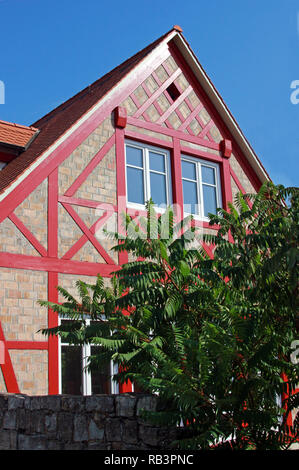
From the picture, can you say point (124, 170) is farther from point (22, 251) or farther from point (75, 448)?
point (75, 448)

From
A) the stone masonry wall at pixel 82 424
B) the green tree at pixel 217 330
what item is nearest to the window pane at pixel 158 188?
the green tree at pixel 217 330

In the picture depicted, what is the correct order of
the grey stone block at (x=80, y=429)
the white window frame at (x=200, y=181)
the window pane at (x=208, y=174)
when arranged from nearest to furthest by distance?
1. the grey stone block at (x=80, y=429)
2. the white window frame at (x=200, y=181)
3. the window pane at (x=208, y=174)

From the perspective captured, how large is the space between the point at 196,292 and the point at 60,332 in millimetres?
1903

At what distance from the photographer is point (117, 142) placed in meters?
12.2

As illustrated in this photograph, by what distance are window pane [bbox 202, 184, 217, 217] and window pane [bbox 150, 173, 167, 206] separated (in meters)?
1.20

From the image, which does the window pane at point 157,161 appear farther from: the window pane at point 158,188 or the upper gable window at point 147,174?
the window pane at point 158,188

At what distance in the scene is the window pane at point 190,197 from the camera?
13156 millimetres

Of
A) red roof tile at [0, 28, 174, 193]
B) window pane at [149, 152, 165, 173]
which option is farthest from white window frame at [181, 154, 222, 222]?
red roof tile at [0, 28, 174, 193]

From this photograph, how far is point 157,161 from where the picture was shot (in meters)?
13.1

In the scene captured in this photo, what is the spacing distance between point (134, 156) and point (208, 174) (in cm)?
223

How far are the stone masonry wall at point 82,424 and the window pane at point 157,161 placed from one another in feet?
22.4

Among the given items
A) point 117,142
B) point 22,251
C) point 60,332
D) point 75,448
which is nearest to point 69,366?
point 22,251

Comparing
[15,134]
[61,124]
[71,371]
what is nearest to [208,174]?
[61,124]

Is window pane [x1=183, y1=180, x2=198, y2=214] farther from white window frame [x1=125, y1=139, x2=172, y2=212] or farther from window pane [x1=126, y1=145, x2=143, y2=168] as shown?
window pane [x1=126, y1=145, x2=143, y2=168]
